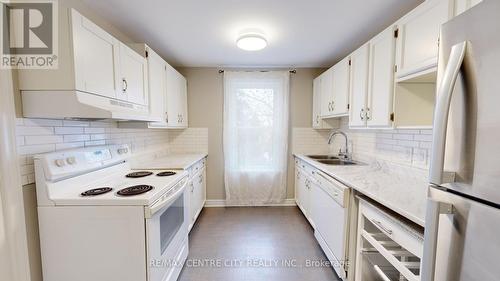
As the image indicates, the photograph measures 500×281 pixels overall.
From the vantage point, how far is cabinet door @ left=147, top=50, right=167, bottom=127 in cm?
229

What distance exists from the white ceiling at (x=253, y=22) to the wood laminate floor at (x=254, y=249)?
2.36 meters

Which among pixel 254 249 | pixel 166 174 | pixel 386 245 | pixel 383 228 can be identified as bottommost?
pixel 254 249

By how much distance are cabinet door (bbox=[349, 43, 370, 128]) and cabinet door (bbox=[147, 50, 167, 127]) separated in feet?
6.76

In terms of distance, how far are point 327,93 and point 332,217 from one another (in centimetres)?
178

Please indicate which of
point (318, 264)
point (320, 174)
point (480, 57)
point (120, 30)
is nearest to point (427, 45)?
point (480, 57)

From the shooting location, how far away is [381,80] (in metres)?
1.83

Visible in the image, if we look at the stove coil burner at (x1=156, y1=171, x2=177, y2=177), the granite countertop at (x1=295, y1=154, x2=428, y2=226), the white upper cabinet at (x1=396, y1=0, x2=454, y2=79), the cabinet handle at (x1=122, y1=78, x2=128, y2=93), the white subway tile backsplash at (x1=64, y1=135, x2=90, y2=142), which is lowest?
the stove coil burner at (x1=156, y1=171, x2=177, y2=177)

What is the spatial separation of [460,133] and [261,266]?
201 centimetres

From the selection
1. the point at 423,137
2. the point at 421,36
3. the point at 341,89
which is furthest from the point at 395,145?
the point at 421,36

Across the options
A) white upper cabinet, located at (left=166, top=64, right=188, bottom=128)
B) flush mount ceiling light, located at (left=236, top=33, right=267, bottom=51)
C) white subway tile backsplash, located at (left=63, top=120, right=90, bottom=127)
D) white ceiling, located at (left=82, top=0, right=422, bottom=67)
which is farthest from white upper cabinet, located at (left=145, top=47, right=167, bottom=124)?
flush mount ceiling light, located at (left=236, top=33, right=267, bottom=51)

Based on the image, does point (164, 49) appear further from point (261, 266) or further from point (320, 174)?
point (261, 266)

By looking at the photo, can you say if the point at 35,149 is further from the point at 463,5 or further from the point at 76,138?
the point at 463,5

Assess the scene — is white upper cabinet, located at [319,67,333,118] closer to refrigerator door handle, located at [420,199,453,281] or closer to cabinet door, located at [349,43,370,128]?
cabinet door, located at [349,43,370,128]

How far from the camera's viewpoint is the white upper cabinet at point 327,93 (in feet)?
9.64
